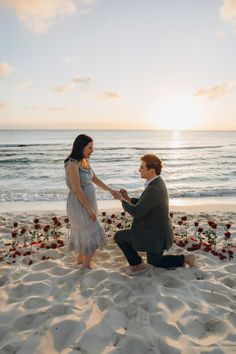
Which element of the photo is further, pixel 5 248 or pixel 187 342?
pixel 5 248

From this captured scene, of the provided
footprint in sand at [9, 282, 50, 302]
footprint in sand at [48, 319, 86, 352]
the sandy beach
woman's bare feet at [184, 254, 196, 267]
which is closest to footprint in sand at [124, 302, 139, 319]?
the sandy beach

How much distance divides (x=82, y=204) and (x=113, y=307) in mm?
1832

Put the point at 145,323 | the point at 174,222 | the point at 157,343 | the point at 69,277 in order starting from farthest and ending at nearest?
the point at 174,222 → the point at 69,277 → the point at 145,323 → the point at 157,343

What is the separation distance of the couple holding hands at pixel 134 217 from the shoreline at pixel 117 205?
20.4 feet

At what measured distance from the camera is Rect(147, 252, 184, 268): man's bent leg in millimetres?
5664

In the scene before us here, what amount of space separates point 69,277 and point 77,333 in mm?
1520

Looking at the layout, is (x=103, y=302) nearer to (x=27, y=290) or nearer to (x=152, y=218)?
(x=27, y=290)

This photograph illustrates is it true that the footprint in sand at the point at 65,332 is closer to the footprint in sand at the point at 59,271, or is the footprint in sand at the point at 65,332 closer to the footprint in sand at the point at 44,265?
the footprint in sand at the point at 59,271

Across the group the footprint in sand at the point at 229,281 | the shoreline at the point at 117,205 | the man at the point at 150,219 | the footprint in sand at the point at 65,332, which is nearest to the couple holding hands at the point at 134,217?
the man at the point at 150,219

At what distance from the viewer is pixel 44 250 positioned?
673 centimetres

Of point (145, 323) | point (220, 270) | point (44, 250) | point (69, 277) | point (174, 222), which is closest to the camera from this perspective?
point (145, 323)

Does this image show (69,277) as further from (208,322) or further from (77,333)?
(208,322)

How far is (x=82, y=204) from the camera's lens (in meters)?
5.76

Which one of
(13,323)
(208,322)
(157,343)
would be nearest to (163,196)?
(208,322)
